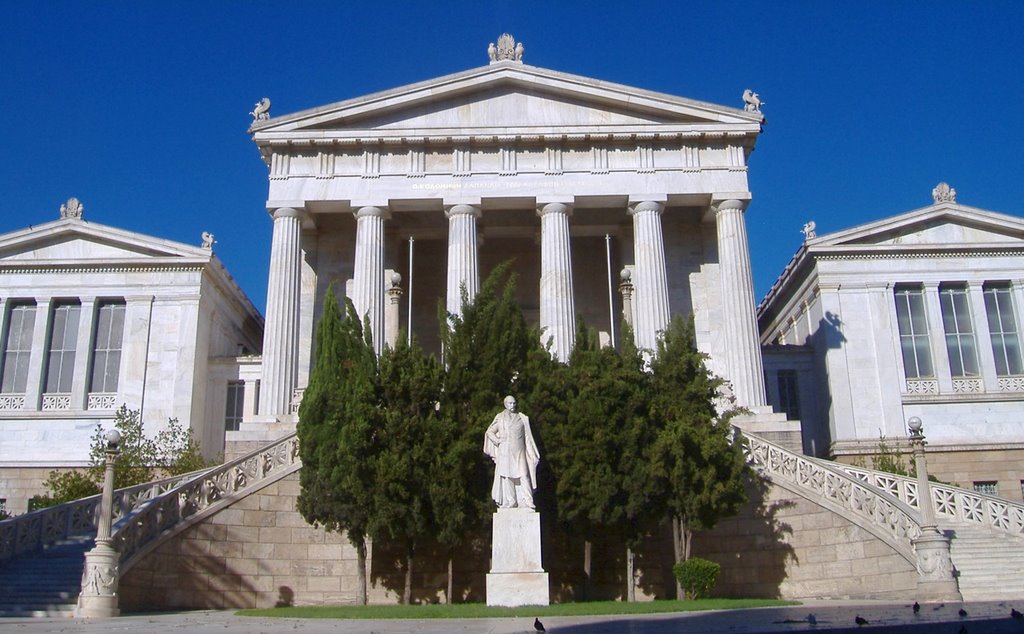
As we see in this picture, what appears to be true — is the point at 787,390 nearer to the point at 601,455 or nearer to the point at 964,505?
the point at 964,505

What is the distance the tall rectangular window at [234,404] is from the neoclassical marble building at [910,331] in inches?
835

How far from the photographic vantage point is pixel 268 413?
33.4 m

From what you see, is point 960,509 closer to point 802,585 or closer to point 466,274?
point 802,585

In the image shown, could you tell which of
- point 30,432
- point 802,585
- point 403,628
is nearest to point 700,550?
point 802,585

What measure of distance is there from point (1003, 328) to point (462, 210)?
22.6 m

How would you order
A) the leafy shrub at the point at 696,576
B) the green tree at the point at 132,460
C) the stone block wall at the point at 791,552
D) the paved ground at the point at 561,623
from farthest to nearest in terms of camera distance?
the green tree at the point at 132,460, the stone block wall at the point at 791,552, the leafy shrub at the point at 696,576, the paved ground at the point at 561,623

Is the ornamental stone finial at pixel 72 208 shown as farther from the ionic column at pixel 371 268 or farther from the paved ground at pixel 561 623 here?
the paved ground at pixel 561 623

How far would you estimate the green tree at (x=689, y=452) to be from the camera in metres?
24.1

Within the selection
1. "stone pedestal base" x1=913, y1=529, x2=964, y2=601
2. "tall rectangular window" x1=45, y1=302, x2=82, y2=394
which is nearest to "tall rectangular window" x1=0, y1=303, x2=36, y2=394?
"tall rectangular window" x1=45, y1=302, x2=82, y2=394

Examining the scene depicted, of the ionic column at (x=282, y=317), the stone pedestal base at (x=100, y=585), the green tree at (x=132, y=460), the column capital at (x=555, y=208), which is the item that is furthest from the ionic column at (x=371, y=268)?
the stone pedestal base at (x=100, y=585)

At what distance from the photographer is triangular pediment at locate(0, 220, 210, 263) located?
40875mm

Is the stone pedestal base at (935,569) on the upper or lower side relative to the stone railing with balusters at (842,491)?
lower

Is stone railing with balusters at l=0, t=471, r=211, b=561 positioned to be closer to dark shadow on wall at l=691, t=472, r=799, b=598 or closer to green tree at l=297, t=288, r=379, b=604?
green tree at l=297, t=288, r=379, b=604

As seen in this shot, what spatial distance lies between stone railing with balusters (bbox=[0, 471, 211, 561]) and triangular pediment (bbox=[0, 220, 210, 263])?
1593 cm
